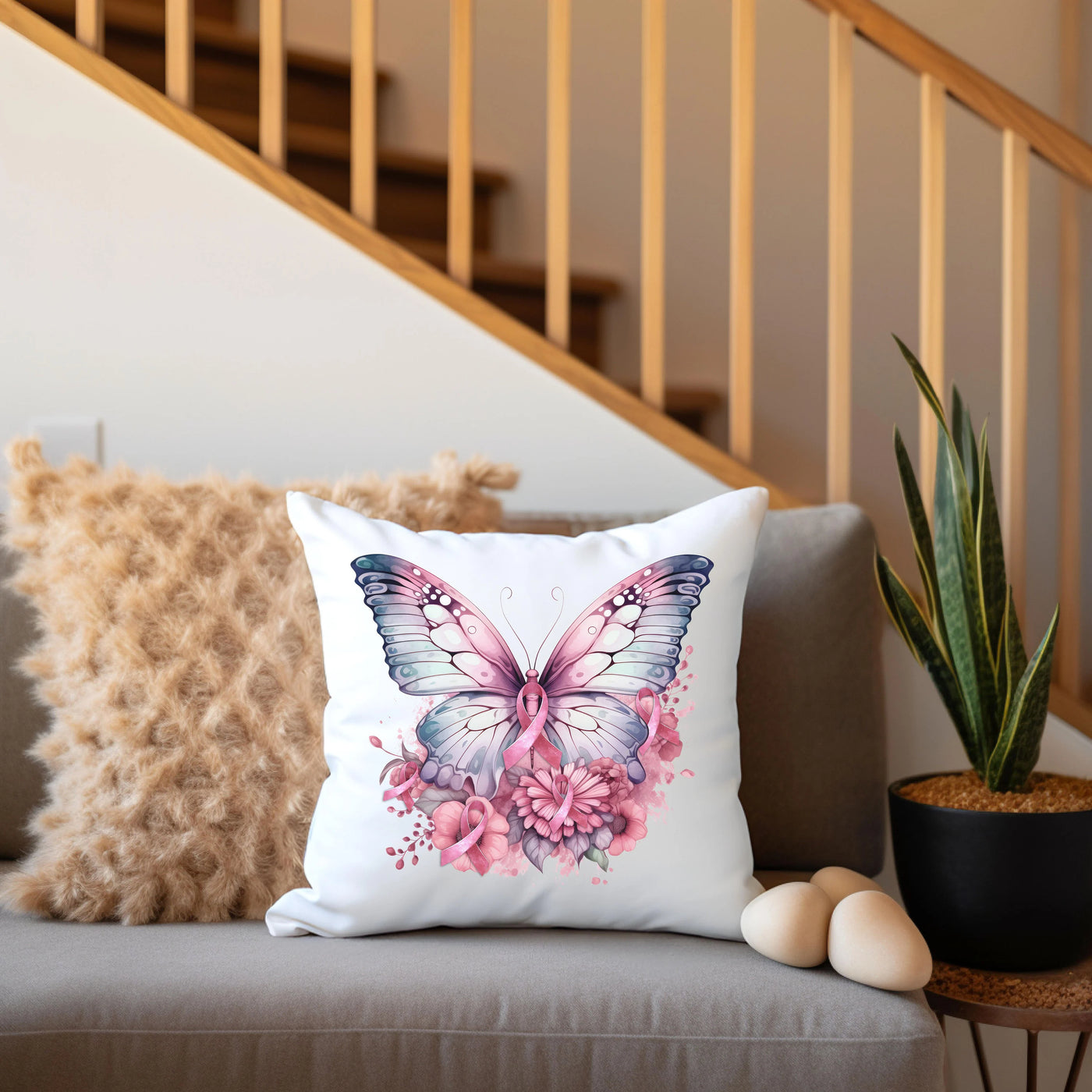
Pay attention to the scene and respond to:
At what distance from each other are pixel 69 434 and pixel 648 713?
0.99m

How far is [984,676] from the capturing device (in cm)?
103

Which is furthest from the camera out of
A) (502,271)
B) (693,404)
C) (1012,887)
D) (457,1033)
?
(693,404)

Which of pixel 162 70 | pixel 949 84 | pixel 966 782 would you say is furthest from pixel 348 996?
pixel 162 70

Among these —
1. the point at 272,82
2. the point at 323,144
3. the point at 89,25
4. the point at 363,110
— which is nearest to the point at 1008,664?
the point at 363,110

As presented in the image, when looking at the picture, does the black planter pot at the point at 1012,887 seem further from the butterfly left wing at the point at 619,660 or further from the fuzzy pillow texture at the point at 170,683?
the fuzzy pillow texture at the point at 170,683

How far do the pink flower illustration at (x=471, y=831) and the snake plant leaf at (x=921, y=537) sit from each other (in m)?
0.56

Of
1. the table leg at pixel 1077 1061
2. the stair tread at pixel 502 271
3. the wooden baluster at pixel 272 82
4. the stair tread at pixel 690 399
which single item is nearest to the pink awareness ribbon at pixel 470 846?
the table leg at pixel 1077 1061

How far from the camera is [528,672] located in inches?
34.7

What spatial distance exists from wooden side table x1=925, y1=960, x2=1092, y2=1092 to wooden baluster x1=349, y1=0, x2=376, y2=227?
121 centimetres

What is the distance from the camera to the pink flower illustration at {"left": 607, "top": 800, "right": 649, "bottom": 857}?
2.79 ft

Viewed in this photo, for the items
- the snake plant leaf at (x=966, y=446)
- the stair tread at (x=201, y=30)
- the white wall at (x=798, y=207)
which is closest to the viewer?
the snake plant leaf at (x=966, y=446)

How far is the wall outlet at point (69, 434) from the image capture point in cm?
141

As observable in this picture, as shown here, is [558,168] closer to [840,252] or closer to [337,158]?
[840,252]

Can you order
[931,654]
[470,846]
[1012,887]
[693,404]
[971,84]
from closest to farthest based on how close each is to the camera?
[470,846] → [1012,887] → [931,654] → [971,84] → [693,404]
